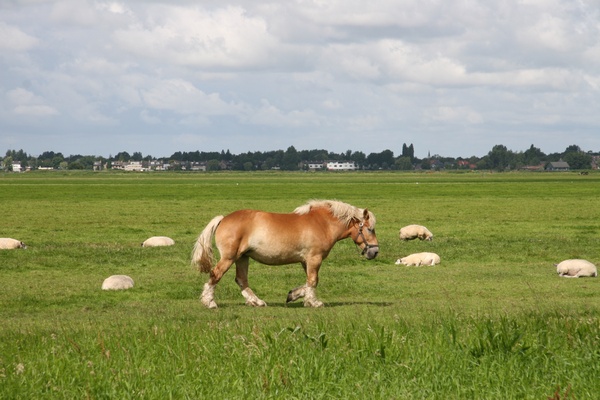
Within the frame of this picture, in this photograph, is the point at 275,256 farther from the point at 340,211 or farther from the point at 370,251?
the point at 370,251

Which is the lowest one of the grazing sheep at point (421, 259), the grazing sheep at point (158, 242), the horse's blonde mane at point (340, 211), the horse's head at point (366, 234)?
the grazing sheep at point (158, 242)

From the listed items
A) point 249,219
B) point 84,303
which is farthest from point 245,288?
point 84,303

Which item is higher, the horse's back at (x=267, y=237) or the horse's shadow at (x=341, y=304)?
the horse's back at (x=267, y=237)

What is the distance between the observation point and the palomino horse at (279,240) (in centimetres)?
1731

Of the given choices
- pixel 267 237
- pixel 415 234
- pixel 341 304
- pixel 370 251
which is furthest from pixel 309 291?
pixel 415 234

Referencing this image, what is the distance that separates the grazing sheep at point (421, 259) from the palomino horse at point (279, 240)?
7.24m

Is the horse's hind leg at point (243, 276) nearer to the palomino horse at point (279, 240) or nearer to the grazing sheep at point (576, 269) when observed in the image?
the palomino horse at point (279, 240)

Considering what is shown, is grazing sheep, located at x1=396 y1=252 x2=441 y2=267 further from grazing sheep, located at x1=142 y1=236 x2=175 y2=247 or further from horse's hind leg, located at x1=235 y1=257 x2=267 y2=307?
grazing sheep, located at x1=142 y1=236 x2=175 y2=247

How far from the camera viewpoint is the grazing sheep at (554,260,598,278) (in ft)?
72.3

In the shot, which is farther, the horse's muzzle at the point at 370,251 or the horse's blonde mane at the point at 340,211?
the horse's muzzle at the point at 370,251

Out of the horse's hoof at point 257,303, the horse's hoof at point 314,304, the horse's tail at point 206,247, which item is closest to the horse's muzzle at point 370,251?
the horse's hoof at point 314,304

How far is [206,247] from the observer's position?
17281 millimetres

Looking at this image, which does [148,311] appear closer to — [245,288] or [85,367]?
[245,288]

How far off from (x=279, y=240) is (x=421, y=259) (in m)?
8.74
